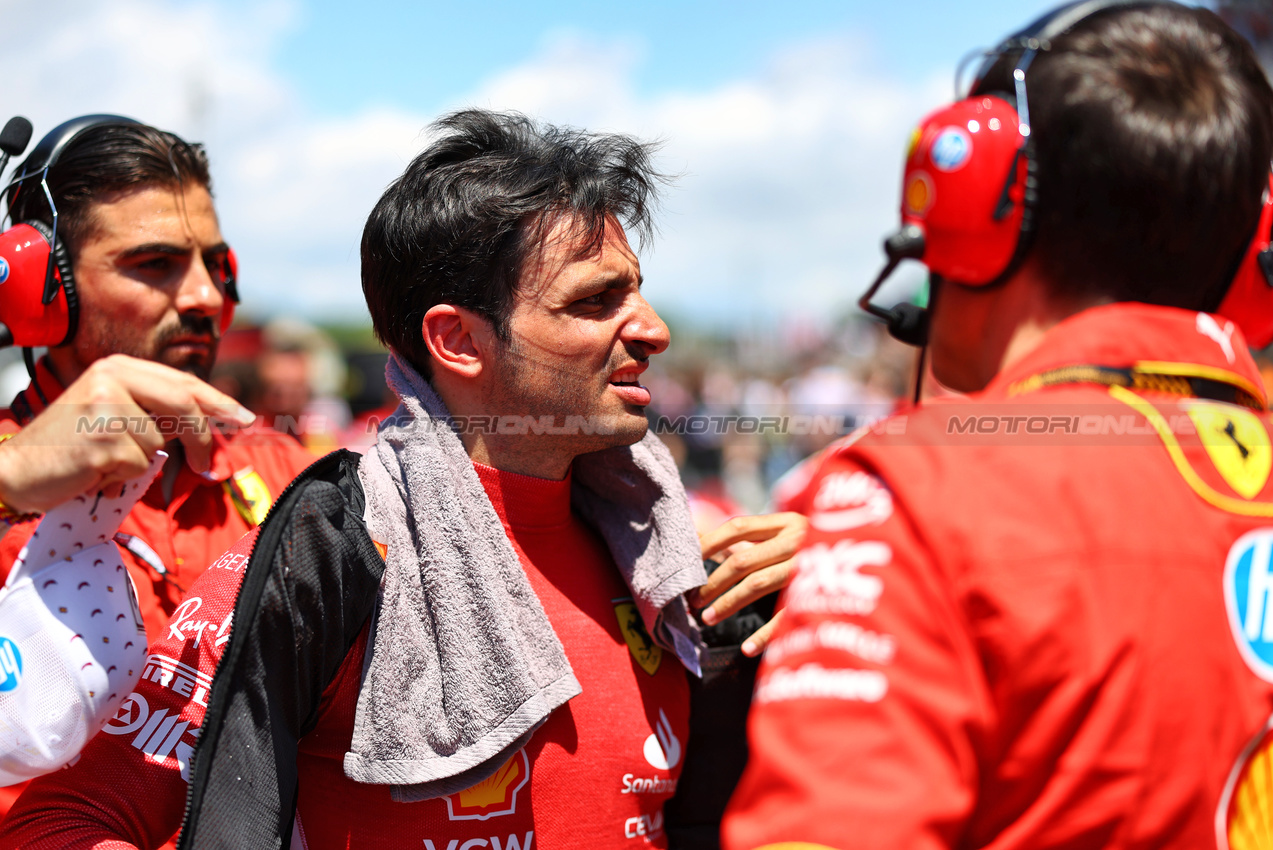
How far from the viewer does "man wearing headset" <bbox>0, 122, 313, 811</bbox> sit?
2469mm

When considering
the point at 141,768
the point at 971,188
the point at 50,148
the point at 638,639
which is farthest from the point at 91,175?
the point at 971,188

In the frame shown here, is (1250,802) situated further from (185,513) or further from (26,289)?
(26,289)

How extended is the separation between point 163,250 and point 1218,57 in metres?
2.58

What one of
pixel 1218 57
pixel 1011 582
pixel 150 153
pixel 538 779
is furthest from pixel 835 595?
pixel 150 153

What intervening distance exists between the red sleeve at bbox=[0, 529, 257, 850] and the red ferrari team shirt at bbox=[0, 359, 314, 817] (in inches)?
27.7

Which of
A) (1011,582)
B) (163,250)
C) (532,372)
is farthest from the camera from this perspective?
(163,250)

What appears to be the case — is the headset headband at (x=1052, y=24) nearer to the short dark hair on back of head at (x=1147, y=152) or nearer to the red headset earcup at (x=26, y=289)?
the short dark hair on back of head at (x=1147, y=152)

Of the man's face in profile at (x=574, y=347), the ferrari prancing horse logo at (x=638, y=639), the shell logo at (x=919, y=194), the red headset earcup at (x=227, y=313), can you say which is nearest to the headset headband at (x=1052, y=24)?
the shell logo at (x=919, y=194)

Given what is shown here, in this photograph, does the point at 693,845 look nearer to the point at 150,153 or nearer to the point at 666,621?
the point at 666,621

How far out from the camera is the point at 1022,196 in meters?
1.13

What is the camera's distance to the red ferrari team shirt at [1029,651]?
898 mm

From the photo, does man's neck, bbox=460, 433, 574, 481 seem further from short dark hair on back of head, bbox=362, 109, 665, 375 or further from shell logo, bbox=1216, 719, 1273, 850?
shell logo, bbox=1216, 719, 1273, 850

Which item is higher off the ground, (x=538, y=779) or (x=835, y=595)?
(x=835, y=595)

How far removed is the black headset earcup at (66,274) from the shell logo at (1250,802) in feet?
8.94
